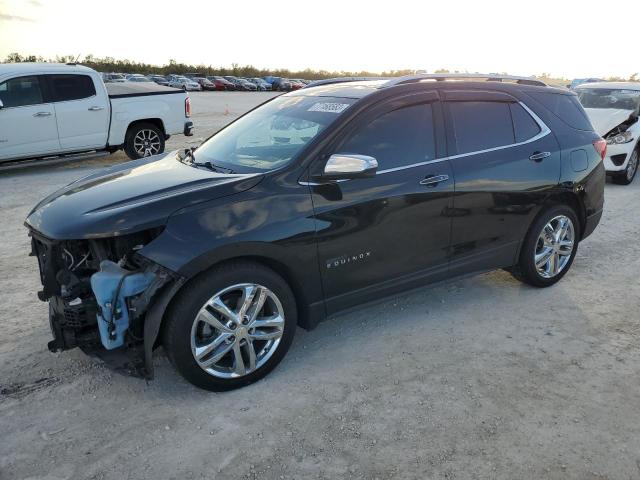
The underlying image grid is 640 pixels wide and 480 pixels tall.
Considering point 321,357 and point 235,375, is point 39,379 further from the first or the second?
point 321,357

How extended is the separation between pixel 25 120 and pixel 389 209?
8382 millimetres

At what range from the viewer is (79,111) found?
10.2m

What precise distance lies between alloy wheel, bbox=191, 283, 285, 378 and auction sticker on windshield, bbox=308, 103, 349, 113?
4.43 feet

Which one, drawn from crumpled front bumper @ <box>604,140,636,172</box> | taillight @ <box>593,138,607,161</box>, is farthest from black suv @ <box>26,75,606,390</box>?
crumpled front bumper @ <box>604,140,636,172</box>

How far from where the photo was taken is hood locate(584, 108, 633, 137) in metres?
9.67

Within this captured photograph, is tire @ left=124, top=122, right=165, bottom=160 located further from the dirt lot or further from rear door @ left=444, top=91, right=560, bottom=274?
rear door @ left=444, top=91, right=560, bottom=274

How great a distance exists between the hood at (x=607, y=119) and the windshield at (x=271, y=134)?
7.42 meters

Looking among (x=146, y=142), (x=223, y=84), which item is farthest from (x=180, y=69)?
(x=146, y=142)

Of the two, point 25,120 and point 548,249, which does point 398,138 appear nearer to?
point 548,249

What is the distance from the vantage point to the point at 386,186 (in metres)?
3.68

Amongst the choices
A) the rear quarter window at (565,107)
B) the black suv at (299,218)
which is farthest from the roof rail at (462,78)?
the rear quarter window at (565,107)

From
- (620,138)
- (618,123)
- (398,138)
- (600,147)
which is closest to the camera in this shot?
(398,138)

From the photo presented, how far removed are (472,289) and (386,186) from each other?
1.75 m

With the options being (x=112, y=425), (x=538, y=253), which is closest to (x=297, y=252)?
(x=112, y=425)
